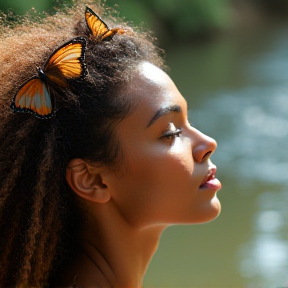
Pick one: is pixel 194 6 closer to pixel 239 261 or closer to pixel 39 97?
pixel 239 261

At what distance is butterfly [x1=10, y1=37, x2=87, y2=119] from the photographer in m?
1.71

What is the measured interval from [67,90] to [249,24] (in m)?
11.6

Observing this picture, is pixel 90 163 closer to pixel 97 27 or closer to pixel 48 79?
pixel 48 79

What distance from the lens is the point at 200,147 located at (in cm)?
185

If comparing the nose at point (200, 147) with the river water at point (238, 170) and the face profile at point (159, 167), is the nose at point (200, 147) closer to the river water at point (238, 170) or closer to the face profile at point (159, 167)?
the face profile at point (159, 167)

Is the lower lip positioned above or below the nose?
below

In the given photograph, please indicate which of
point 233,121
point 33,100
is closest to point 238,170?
point 233,121

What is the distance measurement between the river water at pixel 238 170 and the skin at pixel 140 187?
245 centimetres

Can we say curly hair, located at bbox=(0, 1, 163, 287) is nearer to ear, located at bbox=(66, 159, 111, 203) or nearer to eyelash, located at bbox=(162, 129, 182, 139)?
→ ear, located at bbox=(66, 159, 111, 203)

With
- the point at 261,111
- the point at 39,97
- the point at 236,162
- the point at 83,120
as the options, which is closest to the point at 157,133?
the point at 83,120

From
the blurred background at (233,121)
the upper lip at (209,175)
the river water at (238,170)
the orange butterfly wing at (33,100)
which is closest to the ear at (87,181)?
the orange butterfly wing at (33,100)

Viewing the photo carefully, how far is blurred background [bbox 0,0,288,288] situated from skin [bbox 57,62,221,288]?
29.0 inches

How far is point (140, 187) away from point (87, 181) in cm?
14

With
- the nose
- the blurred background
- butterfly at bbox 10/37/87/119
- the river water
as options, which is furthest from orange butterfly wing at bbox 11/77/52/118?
the river water
